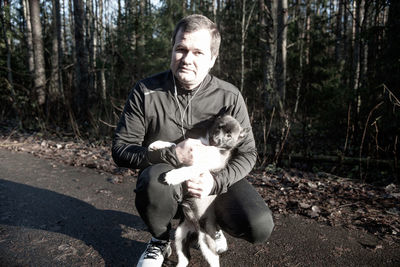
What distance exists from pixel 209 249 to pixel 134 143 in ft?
4.02

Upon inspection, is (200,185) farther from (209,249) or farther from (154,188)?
(209,249)

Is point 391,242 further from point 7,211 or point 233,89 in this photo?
point 7,211

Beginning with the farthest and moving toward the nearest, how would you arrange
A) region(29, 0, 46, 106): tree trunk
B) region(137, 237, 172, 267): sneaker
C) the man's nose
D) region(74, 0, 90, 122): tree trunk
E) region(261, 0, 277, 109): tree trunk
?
region(29, 0, 46, 106): tree trunk < region(74, 0, 90, 122): tree trunk < region(261, 0, 277, 109): tree trunk < the man's nose < region(137, 237, 172, 267): sneaker

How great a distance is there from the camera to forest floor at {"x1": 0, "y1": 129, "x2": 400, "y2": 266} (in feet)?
8.81

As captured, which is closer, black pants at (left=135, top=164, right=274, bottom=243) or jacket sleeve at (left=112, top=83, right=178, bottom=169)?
black pants at (left=135, top=164, right=274, bottom=243)

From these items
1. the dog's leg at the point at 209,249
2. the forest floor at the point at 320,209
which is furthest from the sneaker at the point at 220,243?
the dog's leg at the point at 209,249

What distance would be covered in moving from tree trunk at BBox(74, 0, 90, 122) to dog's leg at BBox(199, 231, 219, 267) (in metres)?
8.23

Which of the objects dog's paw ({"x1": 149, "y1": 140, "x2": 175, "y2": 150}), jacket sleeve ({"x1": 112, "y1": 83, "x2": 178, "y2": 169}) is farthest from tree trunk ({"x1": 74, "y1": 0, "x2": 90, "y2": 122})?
dog's paw ({"x1": 149, "y1": 140, "x2": 175, "y2": 150})

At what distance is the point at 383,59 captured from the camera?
5.53 meters

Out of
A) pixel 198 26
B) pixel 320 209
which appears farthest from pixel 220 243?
pixel 198 26

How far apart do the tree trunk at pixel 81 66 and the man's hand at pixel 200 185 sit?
27.0ft

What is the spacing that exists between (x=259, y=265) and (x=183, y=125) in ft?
5.07

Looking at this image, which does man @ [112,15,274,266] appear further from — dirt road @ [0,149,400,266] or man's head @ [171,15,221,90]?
dirt road @ [0,149,400,266]

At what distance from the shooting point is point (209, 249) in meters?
2.25
